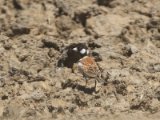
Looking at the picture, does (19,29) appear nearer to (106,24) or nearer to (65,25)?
(65,25)

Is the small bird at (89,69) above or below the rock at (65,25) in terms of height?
below

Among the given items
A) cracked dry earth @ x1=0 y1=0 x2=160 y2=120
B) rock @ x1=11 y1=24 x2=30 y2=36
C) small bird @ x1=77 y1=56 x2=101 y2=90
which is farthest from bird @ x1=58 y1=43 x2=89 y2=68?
rock @ x1=11 y1=24 x2=30 y2=36

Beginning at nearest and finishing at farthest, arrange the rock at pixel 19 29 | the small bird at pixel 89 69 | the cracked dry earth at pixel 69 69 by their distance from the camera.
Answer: the cracked dry earth at pixel 69 69 < the small bird at pixel 89 69 < the rock at pixel 19 29

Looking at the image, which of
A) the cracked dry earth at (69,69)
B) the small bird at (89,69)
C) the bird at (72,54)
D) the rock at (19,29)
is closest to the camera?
the cracked dry earth at (69,69)

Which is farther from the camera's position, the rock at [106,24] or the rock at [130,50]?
the rock at [106,24]

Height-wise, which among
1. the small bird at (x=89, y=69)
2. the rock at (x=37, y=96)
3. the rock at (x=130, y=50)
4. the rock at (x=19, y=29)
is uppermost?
the rock at (x=19, y=29)

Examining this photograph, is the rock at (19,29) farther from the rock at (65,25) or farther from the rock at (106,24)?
the rock at (106,24)

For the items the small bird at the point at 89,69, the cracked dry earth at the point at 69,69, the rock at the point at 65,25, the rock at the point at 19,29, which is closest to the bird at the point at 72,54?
the cracked dry earth at the point at 69,69
